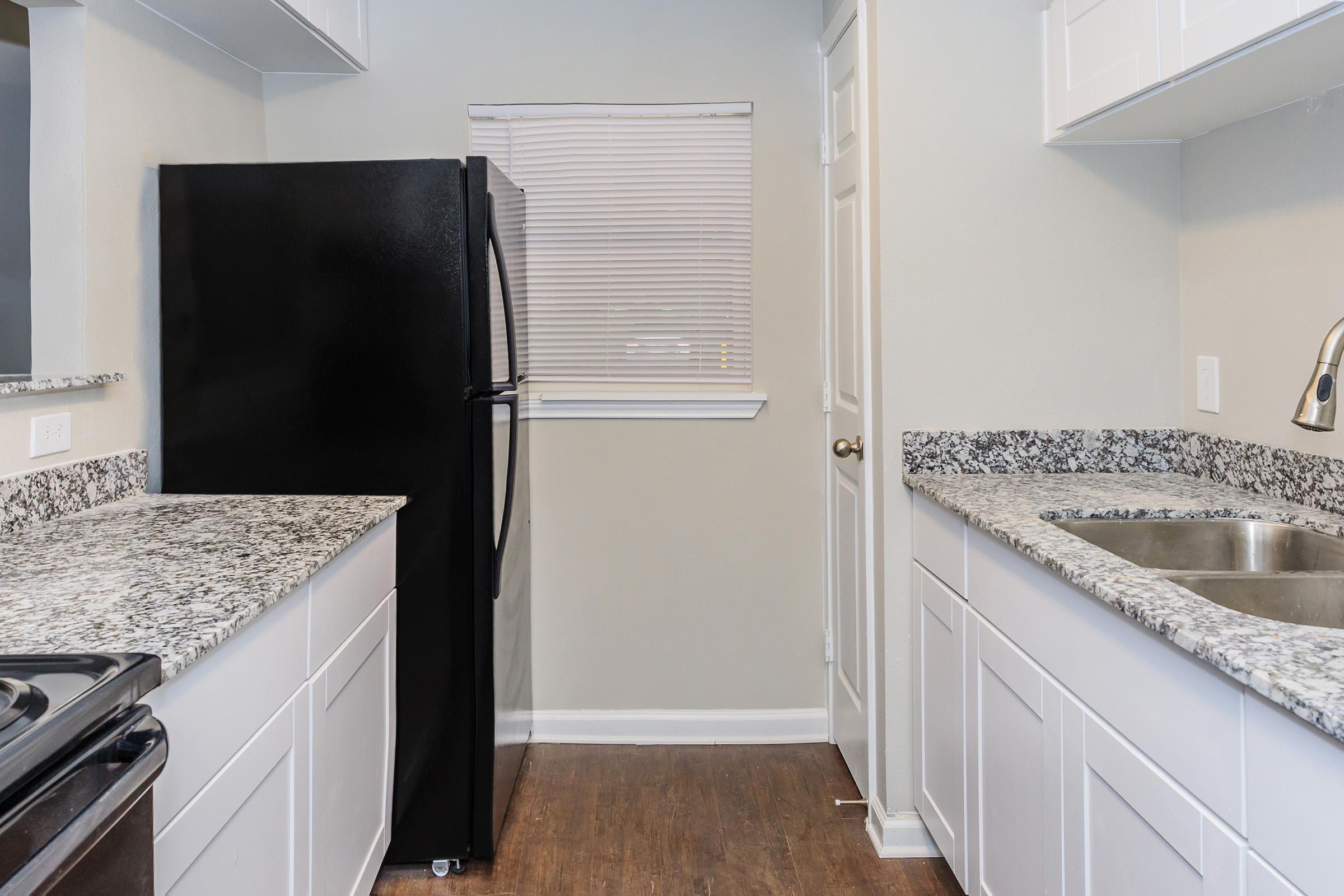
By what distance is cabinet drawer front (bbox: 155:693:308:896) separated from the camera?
111 cm

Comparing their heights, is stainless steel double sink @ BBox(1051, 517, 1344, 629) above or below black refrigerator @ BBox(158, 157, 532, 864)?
below

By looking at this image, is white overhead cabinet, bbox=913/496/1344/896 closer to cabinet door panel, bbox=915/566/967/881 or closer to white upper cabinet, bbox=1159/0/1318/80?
cabinet door panel, bbox=915/566/967/881

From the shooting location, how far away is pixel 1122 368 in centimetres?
218

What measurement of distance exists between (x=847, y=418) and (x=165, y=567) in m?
1.71

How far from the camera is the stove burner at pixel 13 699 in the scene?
0.79 metres

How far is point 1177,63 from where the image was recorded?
1.54m

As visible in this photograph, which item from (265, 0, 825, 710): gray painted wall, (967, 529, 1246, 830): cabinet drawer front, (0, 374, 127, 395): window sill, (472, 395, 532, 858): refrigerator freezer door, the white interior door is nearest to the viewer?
(967, 529, 1246, 830): cabinet drawer front

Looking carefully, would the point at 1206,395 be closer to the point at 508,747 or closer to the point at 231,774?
the point at 508,747

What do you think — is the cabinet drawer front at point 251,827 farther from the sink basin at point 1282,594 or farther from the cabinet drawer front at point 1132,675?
the sink basin at point 1282,594

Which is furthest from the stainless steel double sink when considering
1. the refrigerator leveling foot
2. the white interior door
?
the refrigerator leveling foot

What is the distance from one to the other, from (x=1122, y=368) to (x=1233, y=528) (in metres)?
0.62

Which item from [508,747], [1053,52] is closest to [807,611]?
[508,747]

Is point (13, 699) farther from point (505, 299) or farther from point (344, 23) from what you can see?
point (344, 23)

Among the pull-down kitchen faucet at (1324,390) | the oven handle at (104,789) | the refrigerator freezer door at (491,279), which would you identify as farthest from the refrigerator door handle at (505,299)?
the pull-down kitchen faucet at (1324,390)
